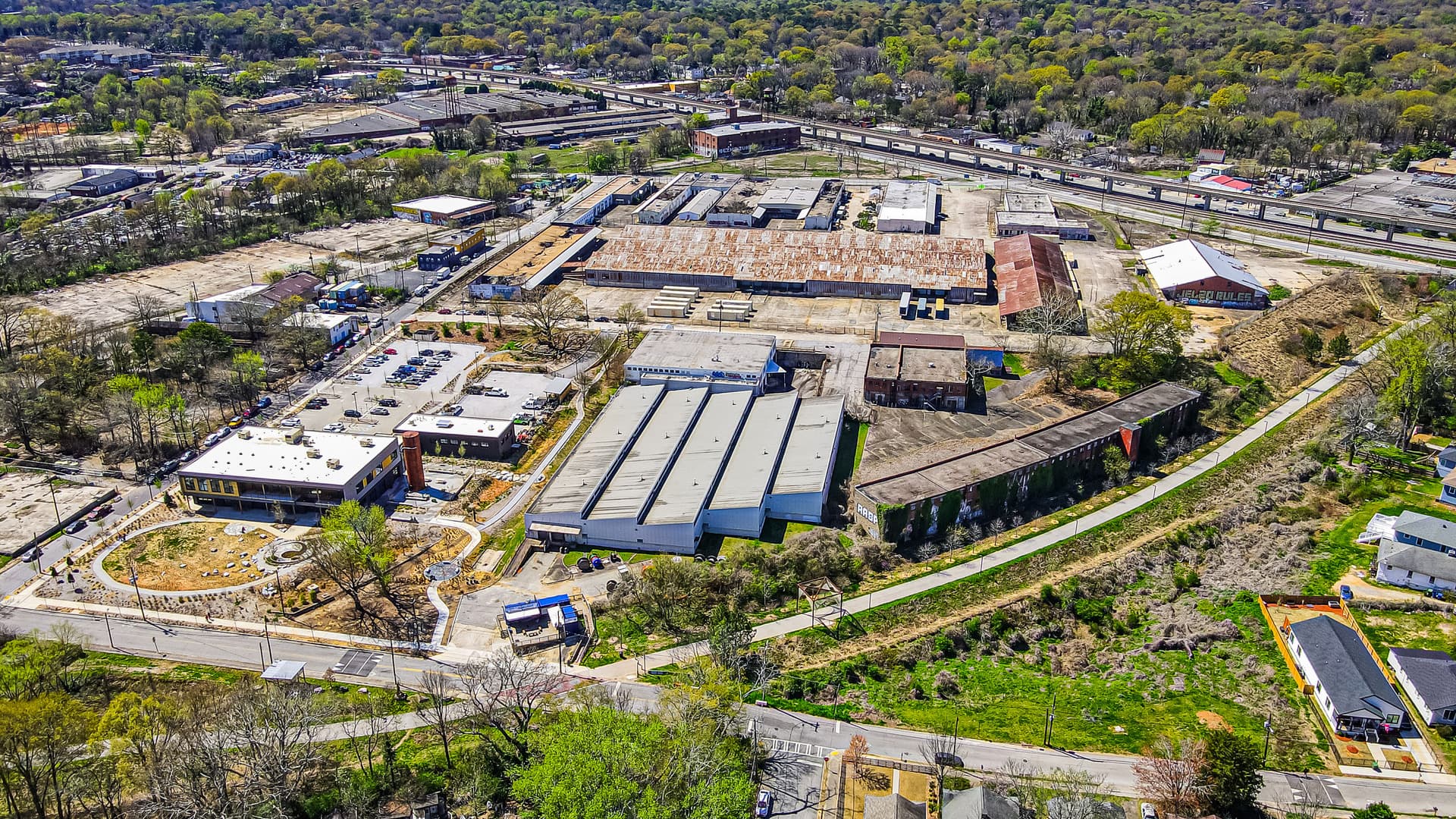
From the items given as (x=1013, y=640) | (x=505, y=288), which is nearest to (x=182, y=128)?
(x=505, y=288)

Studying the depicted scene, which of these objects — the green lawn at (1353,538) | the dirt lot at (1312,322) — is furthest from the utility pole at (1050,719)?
the dirt lot at (1312,322)

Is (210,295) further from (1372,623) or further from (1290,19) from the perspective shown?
(1290,19)

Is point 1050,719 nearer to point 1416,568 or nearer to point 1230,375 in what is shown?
point 1416,568

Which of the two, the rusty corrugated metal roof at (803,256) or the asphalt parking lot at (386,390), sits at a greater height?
the rusty corrugated metal roof at (803,256)

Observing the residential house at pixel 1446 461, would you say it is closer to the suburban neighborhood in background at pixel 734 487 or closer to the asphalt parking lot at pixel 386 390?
the suburban neighborhood in background at pixel 734 487

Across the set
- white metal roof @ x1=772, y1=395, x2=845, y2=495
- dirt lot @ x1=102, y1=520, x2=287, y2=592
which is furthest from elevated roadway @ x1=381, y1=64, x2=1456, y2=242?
dirt lot @ x1=102, y1=520, x2=287, y2=592

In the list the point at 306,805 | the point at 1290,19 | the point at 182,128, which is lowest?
the point at 306,805
